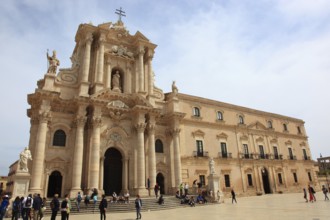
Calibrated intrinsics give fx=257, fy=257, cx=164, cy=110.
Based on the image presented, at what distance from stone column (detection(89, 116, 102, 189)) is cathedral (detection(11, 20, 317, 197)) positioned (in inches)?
3.2

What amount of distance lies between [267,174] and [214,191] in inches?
587

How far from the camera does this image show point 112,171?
2439 cm

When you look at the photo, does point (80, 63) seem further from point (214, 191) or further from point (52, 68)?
point (214, 191)

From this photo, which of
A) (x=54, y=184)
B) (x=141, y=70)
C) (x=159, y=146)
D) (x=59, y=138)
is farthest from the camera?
(x=141, y=70)

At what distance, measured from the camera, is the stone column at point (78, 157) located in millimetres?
20594

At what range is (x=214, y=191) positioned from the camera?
23875mm

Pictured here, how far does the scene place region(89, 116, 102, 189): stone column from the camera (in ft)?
69.7

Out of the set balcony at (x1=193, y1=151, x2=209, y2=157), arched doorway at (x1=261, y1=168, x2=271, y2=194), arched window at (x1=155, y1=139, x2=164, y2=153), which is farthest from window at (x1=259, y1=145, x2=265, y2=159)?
arched window at (x1=155, y1=139, x2=164, y2=153)

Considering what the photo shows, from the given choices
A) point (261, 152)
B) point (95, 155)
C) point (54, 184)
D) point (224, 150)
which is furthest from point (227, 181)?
point (54, 184)

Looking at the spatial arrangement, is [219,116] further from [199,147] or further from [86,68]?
[86,68]

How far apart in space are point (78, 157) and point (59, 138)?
2.74 m

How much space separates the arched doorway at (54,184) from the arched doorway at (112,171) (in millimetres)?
3922

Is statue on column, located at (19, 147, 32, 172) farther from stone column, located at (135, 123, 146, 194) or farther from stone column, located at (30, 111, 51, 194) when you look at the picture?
stone column, located at (135, 123, 146, 194)

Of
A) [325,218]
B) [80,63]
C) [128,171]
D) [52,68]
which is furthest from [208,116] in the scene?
Result: [325,218]
